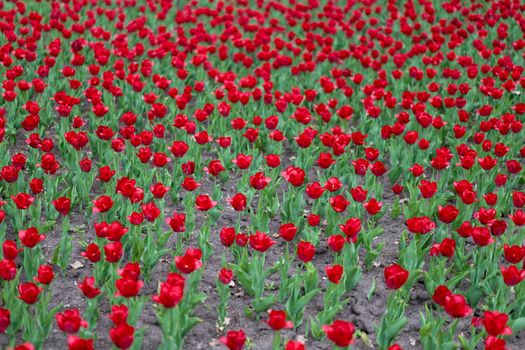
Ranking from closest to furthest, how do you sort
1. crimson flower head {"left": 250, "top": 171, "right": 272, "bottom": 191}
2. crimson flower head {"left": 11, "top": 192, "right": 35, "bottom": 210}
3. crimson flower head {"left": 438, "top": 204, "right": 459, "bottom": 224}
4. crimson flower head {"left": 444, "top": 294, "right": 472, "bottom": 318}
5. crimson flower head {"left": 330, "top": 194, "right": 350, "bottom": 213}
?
crimson flower head {"left": 444, "top": 294, "right": 472, "bottom": 318} → crimson flower head {"left": 11, "top": 192, "right": 35, "bottom": 210} → crimson flower head {"left": 438, "top": 204, "right": 459, "bottom": 224} → crimson flower head {"left": 330, "top": 194, "right": 350, "bottom": 213} → crimson flower head {"left": 250, "top": 171, "right": 272, "bottom": 191}

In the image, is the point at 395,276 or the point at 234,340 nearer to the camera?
the point at 234,340

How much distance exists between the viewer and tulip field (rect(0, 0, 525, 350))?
149 inches

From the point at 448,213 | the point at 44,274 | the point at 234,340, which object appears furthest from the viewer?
the point at 448,213

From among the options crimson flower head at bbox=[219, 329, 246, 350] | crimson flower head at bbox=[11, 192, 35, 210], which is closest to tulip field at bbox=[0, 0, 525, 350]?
crimson flower head at bbox=[219, 329, 246, 350]

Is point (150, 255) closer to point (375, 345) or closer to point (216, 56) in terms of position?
point (375, 345)

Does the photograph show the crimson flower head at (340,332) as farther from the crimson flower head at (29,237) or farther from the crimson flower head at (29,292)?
the crimson flower head at (29,237)

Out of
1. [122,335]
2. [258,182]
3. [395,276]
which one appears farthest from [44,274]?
[395,276]

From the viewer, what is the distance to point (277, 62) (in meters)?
7.68

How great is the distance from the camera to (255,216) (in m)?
4.91

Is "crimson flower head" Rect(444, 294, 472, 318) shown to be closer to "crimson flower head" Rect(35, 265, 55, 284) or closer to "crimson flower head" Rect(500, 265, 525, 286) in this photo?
"crimson flower head" Rect(500, 265, 525, 286)

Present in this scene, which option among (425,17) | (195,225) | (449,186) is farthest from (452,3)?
(195,225)

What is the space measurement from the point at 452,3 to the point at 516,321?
26.1ft

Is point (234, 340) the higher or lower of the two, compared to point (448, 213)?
lower

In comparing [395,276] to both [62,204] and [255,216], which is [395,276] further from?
[62,204]
